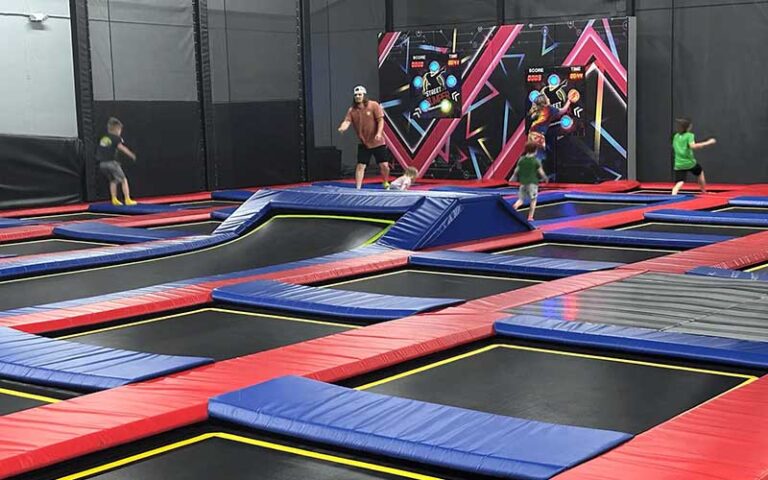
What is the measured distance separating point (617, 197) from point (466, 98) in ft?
11.5

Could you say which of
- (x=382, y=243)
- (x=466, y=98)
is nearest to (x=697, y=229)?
(x=382, y=243)

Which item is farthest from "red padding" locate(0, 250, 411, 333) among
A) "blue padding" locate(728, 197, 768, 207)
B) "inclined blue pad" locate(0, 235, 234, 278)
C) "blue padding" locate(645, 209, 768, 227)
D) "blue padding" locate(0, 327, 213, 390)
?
"blue padding" locate(728, 197, 768, 207)

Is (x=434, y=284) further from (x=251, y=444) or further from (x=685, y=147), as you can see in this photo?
(x=685, y=147)

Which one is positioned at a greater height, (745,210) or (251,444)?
(745,210)

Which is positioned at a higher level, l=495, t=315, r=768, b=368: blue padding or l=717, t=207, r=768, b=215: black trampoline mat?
l=717, t=207, r=768, b=215: black trampoline mat

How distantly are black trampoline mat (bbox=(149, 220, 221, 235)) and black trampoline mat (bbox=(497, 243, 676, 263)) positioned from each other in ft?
9.76

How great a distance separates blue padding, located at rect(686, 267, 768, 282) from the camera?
18.9 ft

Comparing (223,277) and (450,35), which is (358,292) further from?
(450,35)

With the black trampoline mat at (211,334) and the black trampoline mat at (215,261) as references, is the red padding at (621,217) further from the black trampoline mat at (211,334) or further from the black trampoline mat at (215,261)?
the black trampoline mat at (211,334)

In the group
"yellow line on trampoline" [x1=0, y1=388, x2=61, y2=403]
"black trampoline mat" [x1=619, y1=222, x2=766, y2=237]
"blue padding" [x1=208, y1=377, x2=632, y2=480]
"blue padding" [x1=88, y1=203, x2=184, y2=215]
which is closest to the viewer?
"blue padding" [x1=208, y1=377, x2=632, y2=480]

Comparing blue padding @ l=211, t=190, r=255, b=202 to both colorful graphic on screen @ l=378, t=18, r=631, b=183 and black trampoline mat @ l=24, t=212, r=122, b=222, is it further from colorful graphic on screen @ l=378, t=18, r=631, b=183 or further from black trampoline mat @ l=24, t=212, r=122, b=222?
colorful graphic on screen @ l=378, t=18, r=631, b=183

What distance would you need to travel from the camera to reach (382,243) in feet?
23.9

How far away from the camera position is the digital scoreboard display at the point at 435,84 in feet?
45.1

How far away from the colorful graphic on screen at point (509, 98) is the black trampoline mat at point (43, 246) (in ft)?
21.1
